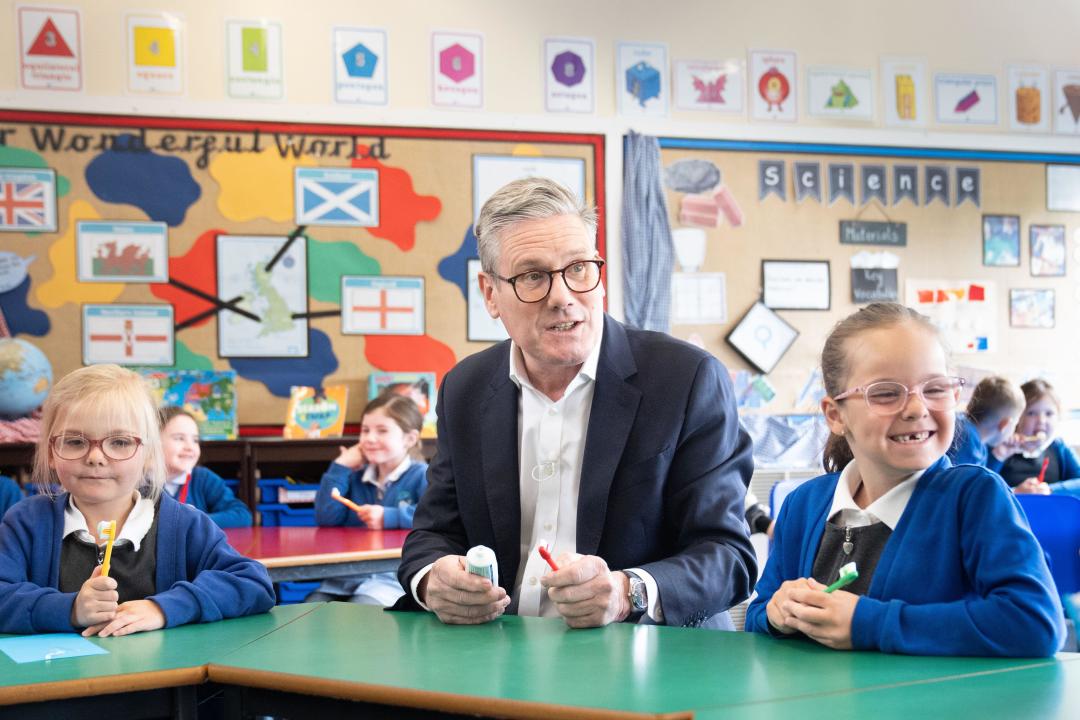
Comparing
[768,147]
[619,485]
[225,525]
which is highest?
[768,147]

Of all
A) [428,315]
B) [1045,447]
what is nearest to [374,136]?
[428,315]

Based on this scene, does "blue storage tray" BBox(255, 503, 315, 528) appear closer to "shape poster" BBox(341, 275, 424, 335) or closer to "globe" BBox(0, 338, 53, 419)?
"shape poster" BBox(341, 275, 424, 335)

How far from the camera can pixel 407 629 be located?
173 centimetres

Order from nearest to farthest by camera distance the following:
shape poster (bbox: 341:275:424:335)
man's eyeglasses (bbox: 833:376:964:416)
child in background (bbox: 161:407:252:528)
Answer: man's eyeglasses (bbox: 833:376:964:416) → child in background (bbox: 161:407:252:528) → shape poster (bbox: 341:275:424:335)

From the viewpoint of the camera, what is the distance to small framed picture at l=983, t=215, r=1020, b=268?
577cm

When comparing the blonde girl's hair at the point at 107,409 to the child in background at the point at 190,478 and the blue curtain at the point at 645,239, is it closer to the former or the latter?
the child in background at the point at 190,478

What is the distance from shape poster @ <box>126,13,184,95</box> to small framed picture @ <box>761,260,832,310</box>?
294cm

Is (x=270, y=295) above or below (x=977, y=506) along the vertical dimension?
above

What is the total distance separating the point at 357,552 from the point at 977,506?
2022 millimetres

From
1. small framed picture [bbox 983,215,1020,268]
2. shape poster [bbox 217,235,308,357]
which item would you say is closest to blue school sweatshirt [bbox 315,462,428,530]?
shape poster [bbox 217,235,308,357]

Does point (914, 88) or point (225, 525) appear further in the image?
point (914, 88)

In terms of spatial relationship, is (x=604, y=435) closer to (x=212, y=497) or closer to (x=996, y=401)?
(x=212, y=497)

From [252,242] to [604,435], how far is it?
351 centimetres

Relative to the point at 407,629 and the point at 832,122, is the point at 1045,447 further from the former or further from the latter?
the point at 407,629
